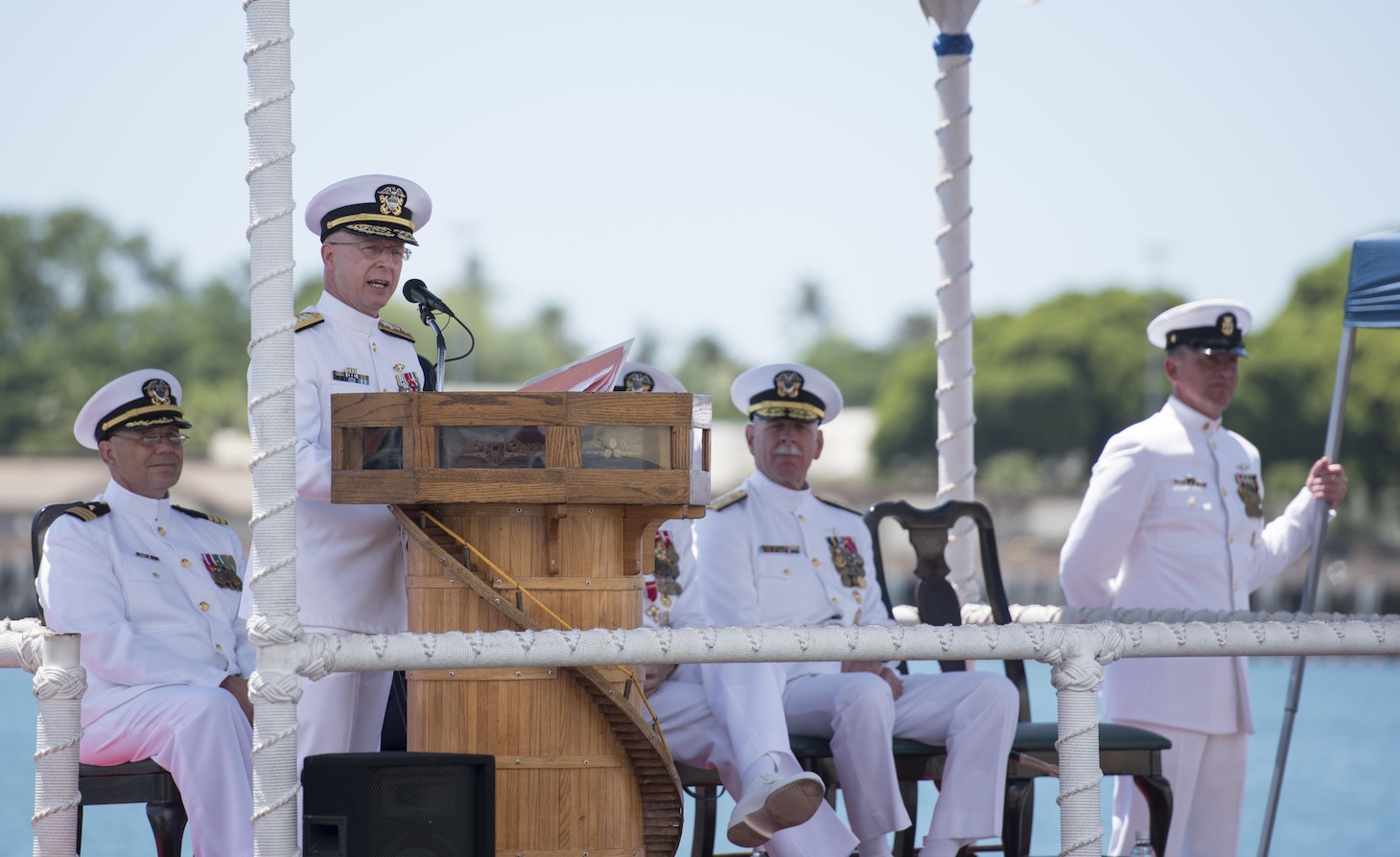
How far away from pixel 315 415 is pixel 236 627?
141 cm

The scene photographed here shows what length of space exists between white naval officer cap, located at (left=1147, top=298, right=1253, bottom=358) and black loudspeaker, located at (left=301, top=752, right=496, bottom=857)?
338cm

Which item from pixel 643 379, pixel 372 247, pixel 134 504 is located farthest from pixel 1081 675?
pixel 134 504

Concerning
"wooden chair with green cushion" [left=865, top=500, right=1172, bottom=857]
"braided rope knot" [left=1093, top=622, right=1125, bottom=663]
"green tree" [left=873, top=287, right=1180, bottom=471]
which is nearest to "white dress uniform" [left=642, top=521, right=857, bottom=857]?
"wooden chair with green cushion" [left=865, top=500, right=1172, bottom=857]

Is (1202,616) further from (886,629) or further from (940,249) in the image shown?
(940,249)

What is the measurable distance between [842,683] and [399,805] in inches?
75.9

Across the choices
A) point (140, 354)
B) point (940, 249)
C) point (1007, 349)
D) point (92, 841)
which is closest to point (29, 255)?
point (140, 354)

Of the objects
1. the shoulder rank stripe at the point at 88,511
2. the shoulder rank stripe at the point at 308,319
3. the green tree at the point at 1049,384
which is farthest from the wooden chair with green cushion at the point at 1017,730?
the green tree at the point at 1049,384

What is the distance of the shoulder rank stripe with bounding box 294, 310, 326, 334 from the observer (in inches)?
170

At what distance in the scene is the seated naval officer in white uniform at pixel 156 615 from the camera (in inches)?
181

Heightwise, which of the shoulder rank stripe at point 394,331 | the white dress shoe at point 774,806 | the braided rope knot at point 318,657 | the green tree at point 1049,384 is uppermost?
the green tree at point 1049,384

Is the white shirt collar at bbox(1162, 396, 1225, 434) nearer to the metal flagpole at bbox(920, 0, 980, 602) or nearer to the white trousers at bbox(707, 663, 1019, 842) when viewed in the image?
the metal flagpole at bbox(920, 0, 980, 602)

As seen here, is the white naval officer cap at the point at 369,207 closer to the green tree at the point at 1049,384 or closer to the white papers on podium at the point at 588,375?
the white papers on podium at the point at 588,375

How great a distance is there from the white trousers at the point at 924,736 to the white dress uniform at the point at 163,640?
1.25m

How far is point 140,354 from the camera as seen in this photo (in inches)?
2516
